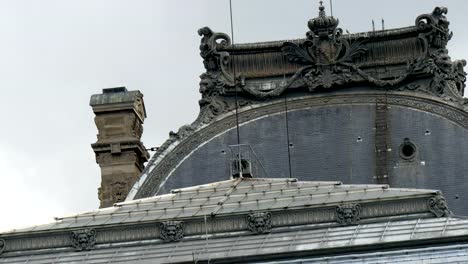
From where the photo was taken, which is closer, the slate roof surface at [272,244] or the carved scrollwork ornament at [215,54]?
the slate roof surface at [272,244]

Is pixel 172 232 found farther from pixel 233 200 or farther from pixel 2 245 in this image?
pixel 2 245

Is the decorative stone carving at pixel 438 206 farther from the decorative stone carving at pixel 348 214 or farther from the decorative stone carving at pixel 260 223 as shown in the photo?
the decorative stone carving at pixel 260 223

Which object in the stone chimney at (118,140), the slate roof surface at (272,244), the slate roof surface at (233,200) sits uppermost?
the stone chimney at (118,140)

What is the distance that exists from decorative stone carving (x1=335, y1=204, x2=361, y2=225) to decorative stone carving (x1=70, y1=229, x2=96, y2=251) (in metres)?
6.48

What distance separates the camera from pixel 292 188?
262ft

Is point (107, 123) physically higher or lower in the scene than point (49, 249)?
higher

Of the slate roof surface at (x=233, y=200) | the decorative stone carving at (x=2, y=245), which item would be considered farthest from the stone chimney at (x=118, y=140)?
→ the decorative stone carving at (x=2, y=245)

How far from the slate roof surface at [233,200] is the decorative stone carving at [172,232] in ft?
2.22

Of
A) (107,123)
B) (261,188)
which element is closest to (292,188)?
(261,188)

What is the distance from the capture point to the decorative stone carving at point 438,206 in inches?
2926

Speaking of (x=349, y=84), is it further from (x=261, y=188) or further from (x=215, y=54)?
(x=261, y=188)

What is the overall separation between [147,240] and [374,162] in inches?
1090

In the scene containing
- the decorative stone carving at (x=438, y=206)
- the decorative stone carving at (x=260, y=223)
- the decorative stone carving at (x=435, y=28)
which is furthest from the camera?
the decorative stone carving at (x=435, y=28)

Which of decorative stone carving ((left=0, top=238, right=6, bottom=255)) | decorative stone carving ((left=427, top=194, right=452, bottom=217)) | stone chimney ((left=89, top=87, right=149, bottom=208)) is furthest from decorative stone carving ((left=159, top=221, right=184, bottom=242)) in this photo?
stone chimney ((left=89, top=87, right=149, bottom=208))
